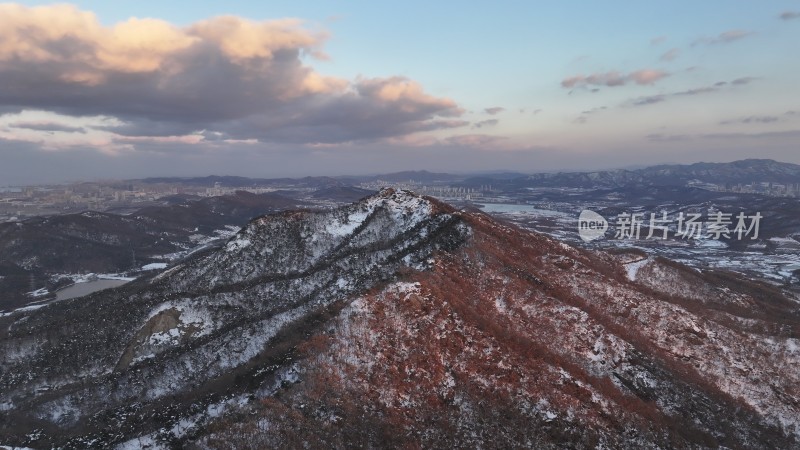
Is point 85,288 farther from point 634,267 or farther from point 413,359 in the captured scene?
point 634,267

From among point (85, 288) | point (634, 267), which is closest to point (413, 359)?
point (634, 267)

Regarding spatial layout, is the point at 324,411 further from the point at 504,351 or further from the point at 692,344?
the point at 692,344

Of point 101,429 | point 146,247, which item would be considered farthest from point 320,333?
point 146,247

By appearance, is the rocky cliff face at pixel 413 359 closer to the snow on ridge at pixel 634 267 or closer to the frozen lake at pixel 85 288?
the snow on ridge at pixel 634 267

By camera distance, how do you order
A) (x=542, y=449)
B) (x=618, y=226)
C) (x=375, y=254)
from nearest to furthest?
(x=542, y=449) < (x=375, y=254) < (x=618, y=226)

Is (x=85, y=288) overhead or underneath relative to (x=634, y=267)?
underneath

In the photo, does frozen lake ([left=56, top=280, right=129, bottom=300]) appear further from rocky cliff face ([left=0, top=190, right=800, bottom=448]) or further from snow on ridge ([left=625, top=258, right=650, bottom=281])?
snow on ridge ([left=625, top=258, right=650, bottom=281])

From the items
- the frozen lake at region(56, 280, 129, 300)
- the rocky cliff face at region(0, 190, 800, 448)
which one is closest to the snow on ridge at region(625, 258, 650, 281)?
the rocky cliff face at region(0, 190, 800, 448)

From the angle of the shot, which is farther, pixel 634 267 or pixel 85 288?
pixel 85 288

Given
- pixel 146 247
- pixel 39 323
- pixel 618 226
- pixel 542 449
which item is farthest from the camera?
pixel 618 226
